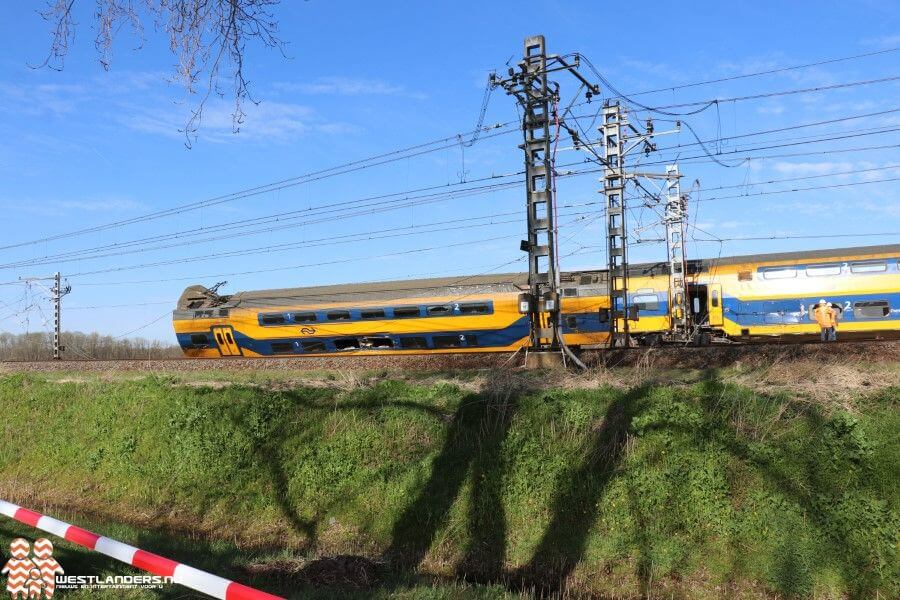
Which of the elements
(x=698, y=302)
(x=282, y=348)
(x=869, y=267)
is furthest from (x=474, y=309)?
(x=869, y=267)

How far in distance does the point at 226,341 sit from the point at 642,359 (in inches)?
825

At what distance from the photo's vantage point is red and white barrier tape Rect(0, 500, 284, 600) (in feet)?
14.1

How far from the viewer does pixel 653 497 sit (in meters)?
8.55

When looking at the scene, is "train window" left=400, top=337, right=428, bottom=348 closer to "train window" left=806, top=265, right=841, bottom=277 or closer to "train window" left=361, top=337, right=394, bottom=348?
"train window" left=361, top=337, right=394, bottom=348

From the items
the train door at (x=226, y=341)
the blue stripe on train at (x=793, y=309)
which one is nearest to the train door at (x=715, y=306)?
the blue stripe on train at (x=793, y=309)

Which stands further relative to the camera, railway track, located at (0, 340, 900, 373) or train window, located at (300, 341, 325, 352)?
train window, located at (300, 341, 325, 352)

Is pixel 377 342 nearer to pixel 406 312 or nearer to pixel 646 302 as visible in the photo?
pixel 406 312

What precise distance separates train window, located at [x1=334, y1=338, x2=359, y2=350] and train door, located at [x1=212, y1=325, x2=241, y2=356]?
4.95 m

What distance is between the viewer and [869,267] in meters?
22.8

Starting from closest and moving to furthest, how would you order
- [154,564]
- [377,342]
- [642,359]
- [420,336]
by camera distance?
[154,564] → [642,359] → [420,336] → [377,342]

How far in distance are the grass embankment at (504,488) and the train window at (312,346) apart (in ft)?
45.1

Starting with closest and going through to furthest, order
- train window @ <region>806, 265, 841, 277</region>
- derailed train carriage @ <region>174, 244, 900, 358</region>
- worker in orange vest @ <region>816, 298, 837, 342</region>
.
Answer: worker in orange vest @ <region>816, 298, 837, 342</region>, derailed train carriage @ <region>174, 244, 900, 358</region>, train window @ <region>806, 265, 841, 277</region>

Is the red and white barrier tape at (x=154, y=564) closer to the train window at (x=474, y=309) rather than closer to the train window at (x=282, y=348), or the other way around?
the train window at (x=474, y=309)

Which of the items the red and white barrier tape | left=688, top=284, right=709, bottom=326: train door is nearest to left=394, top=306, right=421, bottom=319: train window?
left=688, top=284, right=709, bottom=326: train door
